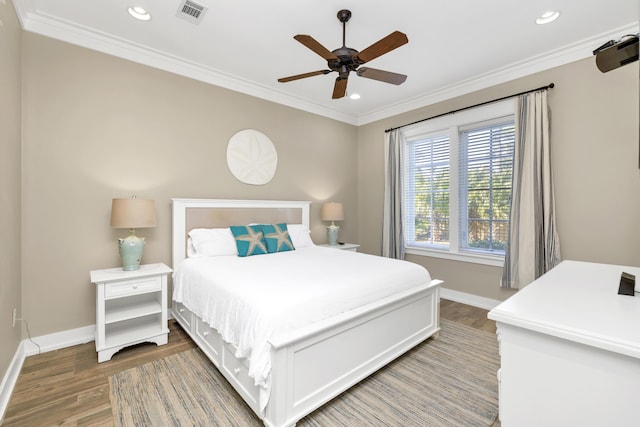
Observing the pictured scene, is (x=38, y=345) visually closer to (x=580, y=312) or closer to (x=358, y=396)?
(x=358, y=396)

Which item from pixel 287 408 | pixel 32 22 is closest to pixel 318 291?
pixel 287 408

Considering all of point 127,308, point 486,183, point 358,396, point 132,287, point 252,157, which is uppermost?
point 252,157

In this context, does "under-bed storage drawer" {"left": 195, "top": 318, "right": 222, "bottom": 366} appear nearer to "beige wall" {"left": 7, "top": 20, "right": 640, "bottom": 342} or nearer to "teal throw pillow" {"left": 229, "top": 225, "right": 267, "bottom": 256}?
"teal throw pillow" {"left": 229, "top": 225, "right": 267, "bottom": 256}

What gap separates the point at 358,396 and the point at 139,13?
135 inches

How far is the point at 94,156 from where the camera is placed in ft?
8.91

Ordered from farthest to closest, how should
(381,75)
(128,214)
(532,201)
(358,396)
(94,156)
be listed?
(532,201)
(94,156)
(128,214)
(381,75)
(358,396)

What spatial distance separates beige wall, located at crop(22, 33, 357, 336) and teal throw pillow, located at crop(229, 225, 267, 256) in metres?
0.66

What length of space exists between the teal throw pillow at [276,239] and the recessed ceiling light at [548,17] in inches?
124

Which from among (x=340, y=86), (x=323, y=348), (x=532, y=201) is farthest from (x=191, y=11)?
(x=532, y=201)

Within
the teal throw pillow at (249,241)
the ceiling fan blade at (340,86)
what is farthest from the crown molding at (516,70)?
the teal throw pillow at (249,241)

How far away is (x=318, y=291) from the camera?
1.89 meters

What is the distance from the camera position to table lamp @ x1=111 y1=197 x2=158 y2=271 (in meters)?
2.53

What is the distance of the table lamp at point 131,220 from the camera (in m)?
2.53

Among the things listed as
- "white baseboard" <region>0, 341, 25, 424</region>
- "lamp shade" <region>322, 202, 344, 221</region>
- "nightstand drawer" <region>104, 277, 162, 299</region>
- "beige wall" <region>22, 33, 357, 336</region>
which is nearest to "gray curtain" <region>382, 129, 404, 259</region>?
"lamp shade" <region>322, 202, 344, 221</region>
